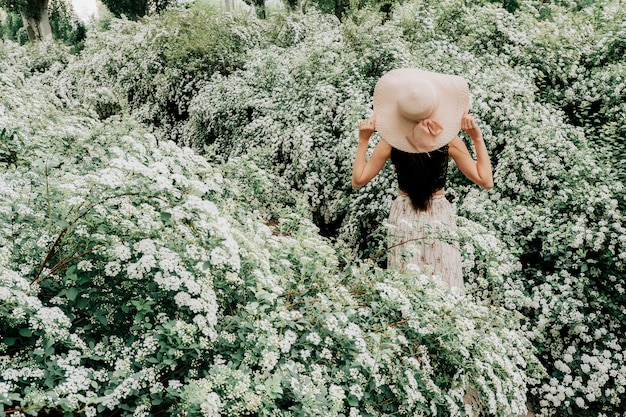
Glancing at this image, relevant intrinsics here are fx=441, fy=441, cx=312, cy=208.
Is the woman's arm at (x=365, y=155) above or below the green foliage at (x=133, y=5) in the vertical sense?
below

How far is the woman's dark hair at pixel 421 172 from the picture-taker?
10.1 feet

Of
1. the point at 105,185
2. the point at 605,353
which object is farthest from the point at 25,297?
the point at 605,353

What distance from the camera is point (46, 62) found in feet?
47.1

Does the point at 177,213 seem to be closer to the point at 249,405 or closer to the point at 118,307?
the point at 118,307

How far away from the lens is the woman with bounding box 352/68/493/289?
295 centimetres

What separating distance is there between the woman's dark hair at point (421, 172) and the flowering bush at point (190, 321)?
800 mm

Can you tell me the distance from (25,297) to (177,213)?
2.06ft

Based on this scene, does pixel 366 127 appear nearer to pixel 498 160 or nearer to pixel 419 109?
Result: pixel 419 109

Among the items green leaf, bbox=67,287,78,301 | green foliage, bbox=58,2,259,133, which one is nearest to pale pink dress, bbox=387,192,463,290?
green leaf, bbox=67,287,78,301

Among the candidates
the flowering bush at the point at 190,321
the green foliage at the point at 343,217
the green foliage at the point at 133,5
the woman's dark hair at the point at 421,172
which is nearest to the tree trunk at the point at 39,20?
the green foliage at the point at 133,5

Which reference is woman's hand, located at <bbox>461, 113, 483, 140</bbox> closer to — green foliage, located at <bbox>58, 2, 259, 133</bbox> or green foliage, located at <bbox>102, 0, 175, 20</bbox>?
green foliage, located at <bbox>58, 2, 259, 133</bbox>

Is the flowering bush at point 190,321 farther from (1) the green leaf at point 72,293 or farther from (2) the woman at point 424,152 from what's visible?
(2) the woman at point 424,152

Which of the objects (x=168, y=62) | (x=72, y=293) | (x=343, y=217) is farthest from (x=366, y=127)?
(x=168, y=62)

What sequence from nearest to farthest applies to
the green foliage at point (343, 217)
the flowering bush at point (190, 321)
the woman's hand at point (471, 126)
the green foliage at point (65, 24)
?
1. the flowering bush at point (190, 321)
2. the green foliage at point (343, 217)
3. the woman's hand at point (471, 126)
4. the green foliage at point (65, 24)
